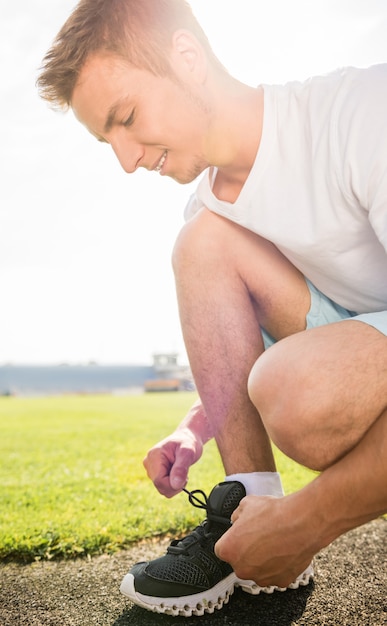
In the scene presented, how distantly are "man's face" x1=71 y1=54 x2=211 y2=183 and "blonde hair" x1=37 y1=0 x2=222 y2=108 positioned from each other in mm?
29

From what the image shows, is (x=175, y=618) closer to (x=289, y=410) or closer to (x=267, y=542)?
(x=267, y=542)

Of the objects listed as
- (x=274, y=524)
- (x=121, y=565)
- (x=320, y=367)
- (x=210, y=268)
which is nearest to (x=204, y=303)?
(x=210, y=268)

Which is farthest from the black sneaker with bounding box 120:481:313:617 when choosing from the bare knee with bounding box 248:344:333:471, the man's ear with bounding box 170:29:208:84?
the man's ear with bounding box 170:29:208:84

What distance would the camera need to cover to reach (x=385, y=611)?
1.28 metres

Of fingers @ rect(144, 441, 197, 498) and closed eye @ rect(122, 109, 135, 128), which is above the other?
closed eye @ rect(122, 109, 135, 128)

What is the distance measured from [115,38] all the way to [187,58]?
0.20 m

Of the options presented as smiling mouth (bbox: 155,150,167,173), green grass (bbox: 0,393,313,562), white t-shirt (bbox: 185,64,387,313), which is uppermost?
smiling mouth (bbox: 155,150,167,173)

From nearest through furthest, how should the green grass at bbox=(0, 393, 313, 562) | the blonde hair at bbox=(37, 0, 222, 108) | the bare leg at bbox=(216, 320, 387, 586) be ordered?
the bare leg at bbox=(216, 320, 387, 586) < the blonde hair at bbox=(37, 0, 222, 108) < the green grass at bbox=(0, 393, 313, 562)

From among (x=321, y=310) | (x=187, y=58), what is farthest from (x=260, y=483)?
(x=187, y=58)

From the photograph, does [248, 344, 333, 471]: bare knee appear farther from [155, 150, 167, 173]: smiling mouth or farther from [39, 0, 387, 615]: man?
[155, 150, 167, 173]: smiling mouth

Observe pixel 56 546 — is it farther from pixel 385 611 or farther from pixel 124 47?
pixel 124 47

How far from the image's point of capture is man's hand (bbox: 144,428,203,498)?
147 cm

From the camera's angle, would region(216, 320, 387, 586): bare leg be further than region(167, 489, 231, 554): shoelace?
No

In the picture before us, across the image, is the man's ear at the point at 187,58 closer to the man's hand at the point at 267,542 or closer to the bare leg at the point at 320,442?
the bare leg at the point at 320,442
